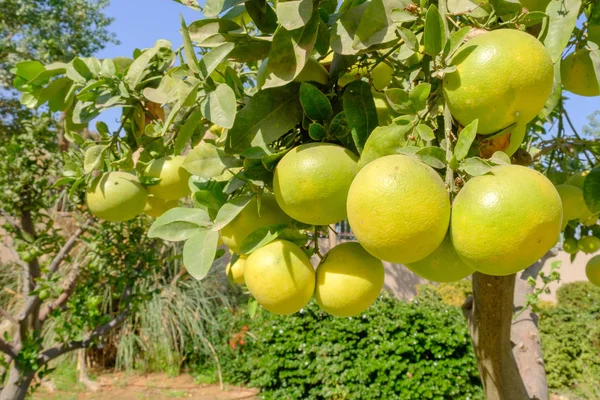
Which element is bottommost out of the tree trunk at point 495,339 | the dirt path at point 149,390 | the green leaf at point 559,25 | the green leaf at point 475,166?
the dirt path at point 149,390

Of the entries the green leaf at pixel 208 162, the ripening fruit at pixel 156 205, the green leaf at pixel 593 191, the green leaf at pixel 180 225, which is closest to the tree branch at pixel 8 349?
the ripening fruit at pixel 156 205

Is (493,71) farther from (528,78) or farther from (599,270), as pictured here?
(599,270)

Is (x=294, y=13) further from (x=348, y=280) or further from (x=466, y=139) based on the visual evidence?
(x=348, y=280)

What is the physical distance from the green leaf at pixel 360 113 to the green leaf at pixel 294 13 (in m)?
0.14

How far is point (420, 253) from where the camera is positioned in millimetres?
570

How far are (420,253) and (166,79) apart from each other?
74cm

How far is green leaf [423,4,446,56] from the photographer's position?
60cm

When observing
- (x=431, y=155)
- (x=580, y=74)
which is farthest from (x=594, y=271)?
(x=431, y=155)

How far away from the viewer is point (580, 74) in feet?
2.86

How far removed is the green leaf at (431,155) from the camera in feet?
1.96

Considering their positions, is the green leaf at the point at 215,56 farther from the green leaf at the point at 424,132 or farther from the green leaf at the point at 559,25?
the green leaf at the point at 559,25

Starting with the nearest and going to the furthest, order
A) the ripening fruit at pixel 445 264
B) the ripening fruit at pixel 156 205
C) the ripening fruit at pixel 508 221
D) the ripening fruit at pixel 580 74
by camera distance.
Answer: the ripening fruit at pixel 508 221 → the ripening fruit at pixel 445 264 → the ripening fruit at pixel 580 74 → the ripening fruit at pixel 156 205

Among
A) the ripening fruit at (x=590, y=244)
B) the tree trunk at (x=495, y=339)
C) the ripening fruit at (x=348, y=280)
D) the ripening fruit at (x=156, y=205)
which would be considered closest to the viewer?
the ripening fruit at (x=348, y=280)

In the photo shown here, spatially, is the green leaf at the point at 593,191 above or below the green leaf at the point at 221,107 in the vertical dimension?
below
